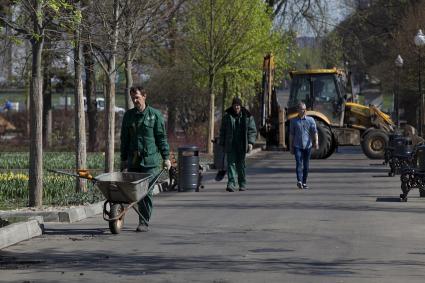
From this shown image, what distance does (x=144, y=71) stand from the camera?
43438 mm

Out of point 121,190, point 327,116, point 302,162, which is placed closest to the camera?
point 121,190

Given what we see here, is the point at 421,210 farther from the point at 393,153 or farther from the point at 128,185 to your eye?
the point at 393,153

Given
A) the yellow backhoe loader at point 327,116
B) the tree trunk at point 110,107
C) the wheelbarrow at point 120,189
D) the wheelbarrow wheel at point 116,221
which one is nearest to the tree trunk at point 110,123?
the tree trunk at point 110,107

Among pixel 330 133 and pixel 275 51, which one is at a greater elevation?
pixel 275 51

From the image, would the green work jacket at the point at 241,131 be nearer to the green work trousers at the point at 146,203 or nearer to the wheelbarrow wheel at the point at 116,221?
the green work trousers at the point at 146,203

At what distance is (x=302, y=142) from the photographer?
21.6 metres

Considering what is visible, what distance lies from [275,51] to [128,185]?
30.6 metres

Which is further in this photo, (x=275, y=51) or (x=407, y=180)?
(x=275, y=51)

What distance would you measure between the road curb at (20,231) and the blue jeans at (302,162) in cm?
872

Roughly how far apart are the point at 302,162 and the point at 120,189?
9.59 meters

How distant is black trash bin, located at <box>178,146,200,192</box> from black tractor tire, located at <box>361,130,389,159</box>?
1311 centimetres

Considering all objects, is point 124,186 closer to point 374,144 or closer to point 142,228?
point 142,228

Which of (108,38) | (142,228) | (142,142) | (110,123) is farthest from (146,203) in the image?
(110,123)

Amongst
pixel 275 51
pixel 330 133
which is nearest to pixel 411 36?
pixel 275 51
